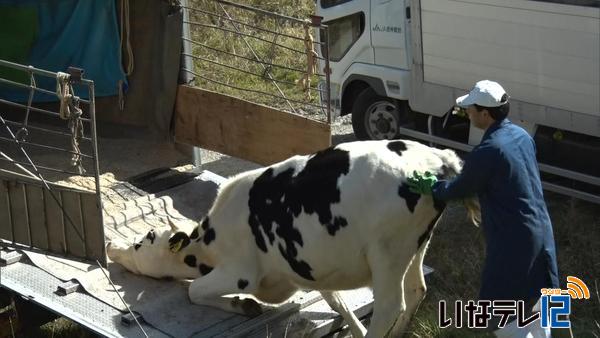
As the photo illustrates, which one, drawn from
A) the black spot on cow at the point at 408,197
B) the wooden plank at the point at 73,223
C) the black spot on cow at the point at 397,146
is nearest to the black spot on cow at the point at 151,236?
the wooden plank at the point at 73,223

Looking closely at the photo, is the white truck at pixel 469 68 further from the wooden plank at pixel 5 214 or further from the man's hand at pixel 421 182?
the wooden plank at pixel 5 214

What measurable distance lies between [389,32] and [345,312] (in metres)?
5.49

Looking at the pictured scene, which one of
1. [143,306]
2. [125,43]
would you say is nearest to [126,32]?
[125,43]

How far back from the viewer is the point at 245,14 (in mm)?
17656

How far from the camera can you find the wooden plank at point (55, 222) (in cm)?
679

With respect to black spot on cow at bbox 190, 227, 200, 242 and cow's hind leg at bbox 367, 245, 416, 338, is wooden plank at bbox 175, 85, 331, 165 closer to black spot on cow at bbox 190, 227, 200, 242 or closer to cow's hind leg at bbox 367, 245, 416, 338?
black spot on cow at bbox 190, 227, 200, 242

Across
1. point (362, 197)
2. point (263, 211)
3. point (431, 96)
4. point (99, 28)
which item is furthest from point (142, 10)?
point (362, 197)

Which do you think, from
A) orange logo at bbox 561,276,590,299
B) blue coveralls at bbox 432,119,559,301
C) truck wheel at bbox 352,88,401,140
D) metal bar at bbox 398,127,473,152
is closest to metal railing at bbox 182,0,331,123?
truck wheel at bbox 352,88,401,140

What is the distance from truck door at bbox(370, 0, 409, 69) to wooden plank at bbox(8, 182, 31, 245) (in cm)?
565

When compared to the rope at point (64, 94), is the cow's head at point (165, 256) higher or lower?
lower

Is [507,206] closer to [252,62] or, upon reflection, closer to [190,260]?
[190,260]

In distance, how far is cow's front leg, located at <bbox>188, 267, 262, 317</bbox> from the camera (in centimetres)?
660

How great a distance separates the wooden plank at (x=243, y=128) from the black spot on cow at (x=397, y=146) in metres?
2.03

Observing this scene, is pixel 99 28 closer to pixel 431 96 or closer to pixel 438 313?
pixel 431 96
